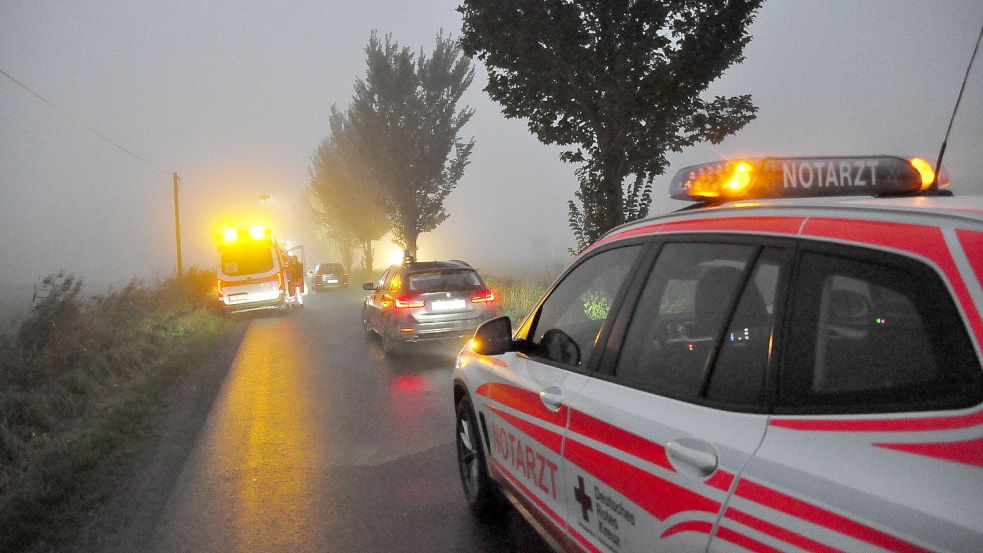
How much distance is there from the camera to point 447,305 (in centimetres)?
1127

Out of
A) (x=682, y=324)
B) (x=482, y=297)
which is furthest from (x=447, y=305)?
(x=682, y=324)

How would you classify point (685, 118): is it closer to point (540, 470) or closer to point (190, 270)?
point (540, 470)

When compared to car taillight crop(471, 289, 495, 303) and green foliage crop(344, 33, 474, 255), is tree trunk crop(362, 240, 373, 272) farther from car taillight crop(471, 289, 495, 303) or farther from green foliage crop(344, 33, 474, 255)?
car taillight crop(471, 289, 495, 303)

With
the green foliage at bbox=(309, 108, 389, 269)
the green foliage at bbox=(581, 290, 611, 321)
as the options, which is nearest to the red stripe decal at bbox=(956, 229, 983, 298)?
the green foliage at bbox=(581, 290, 611, 321)

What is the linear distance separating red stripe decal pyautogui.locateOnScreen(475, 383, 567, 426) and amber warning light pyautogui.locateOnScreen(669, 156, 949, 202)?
40.1 inches

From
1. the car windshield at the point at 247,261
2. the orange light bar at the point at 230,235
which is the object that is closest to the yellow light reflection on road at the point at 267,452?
the car windshield at the point at 247,261

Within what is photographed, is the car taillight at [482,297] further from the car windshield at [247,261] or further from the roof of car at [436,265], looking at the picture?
the car windshield at [247,261]

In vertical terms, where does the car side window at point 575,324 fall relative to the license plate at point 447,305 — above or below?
above

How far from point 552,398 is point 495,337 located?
70 centimetres

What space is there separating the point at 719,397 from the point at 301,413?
6427mm

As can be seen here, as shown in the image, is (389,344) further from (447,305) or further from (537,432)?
(537,432)

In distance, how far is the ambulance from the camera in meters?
20.7

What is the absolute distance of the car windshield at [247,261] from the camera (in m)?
21.0

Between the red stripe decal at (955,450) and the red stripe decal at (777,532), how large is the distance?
0.27 m
